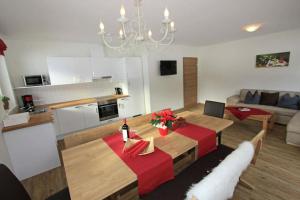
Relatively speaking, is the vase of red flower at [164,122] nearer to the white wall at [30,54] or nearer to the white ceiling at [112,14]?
the white ceiling at [112,14]

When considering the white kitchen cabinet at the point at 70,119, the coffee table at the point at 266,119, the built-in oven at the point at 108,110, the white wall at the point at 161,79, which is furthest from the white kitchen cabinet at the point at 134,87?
the coffee table at the point at 266,119

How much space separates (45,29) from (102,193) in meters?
2.93

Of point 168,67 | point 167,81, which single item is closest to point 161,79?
point 167,81

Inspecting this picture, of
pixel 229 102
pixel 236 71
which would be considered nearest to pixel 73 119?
pixel 229 102

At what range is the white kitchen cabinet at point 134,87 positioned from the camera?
4.20 meters

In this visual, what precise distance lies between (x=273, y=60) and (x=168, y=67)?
296 cm

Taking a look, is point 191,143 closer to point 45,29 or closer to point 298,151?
point 298,151

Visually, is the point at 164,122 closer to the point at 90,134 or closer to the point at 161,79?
the point at 90,134

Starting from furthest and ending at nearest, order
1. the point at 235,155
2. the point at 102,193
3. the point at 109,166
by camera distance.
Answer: the point at 109,166
the point at 235,155
the point at 102,193

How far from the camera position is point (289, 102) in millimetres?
3484

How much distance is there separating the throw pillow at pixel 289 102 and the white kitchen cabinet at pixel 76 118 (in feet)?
15.3

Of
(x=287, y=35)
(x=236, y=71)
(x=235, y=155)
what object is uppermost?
(x=287, y=35)

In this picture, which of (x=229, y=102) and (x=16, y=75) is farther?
(x=229, y=102)

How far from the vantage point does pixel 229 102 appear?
14.6 feet
